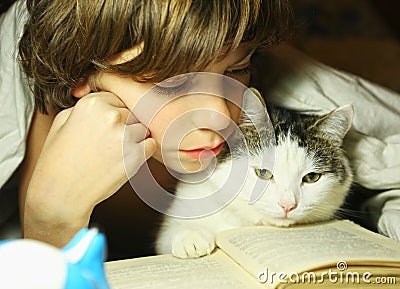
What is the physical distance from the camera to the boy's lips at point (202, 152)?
1023mm

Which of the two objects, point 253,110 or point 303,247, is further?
point 253,110

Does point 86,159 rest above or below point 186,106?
below

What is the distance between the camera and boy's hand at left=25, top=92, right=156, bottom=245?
0.98m

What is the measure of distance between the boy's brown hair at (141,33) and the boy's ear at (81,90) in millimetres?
20

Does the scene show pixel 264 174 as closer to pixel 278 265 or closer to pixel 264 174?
pixel 264 174

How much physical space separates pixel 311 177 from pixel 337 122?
0.12m

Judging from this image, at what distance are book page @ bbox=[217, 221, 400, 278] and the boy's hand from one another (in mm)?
219

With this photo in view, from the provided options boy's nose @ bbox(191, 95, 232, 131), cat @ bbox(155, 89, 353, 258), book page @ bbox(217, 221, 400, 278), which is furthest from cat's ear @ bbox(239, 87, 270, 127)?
book page @ bbox(217, 221, 400, 278)

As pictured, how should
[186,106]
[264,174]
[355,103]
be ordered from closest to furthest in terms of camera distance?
[186,106] → [264,174] → [355,103]

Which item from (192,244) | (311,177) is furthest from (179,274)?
(311,177)

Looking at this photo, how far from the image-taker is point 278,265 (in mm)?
854

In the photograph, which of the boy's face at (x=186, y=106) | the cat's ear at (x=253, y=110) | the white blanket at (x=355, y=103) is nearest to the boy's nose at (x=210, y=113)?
the boy's face at (x=186, y=106)

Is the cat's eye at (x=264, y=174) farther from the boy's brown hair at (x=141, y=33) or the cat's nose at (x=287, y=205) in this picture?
the boy's brown hair at (x=141, y=33)

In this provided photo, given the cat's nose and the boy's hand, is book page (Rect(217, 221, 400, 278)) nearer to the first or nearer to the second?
the cat's nose
